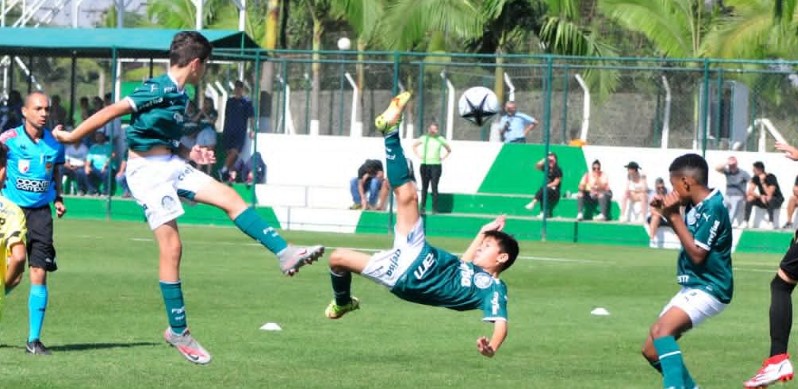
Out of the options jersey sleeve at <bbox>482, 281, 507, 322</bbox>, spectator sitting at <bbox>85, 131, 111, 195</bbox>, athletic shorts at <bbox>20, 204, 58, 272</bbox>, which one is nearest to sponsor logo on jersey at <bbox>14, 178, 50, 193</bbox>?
athletic shorts at <bbox>20, 204, 58, 272</bbox>

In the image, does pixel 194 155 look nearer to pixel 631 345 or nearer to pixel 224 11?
pixel 631 345

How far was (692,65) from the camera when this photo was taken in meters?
38.8

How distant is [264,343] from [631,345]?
335cm

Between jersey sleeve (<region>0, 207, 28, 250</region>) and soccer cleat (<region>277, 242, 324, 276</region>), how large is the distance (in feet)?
5.68

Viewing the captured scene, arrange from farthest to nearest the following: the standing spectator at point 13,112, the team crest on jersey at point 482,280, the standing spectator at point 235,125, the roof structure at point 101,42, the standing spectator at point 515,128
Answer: the standing spectator at point 13,112, the standing spectator at point 235,125, the roof structure at point 101,42, the standing spectator at point 515,128, the team crest on jersey at point 482,280

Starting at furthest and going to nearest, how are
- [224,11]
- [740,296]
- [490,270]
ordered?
1. [224,11]
2. [740,296]
3. [490,270]

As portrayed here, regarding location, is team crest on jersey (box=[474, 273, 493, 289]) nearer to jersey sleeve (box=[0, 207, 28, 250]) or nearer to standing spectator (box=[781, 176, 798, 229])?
jersey sleeve (box=[0, 207, 28, 250])

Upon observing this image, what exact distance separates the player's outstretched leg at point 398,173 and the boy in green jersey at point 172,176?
2.89 feet

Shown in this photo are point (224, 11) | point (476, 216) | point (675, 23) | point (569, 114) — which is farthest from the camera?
point (224, 11)

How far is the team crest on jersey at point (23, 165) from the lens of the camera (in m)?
13.6

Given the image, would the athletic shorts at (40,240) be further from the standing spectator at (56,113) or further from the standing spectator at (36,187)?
the standing spectator at (56,113)

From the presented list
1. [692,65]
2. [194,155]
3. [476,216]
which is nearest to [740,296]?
[194,155]

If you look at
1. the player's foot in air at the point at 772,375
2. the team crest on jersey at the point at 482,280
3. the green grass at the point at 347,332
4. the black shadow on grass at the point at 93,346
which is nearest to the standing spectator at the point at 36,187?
the black shadow on grass at the point at 93,346

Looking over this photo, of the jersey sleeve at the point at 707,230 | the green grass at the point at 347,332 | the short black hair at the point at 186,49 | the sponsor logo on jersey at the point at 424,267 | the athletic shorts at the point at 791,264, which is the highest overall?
the short black hair at the point at 186,49
